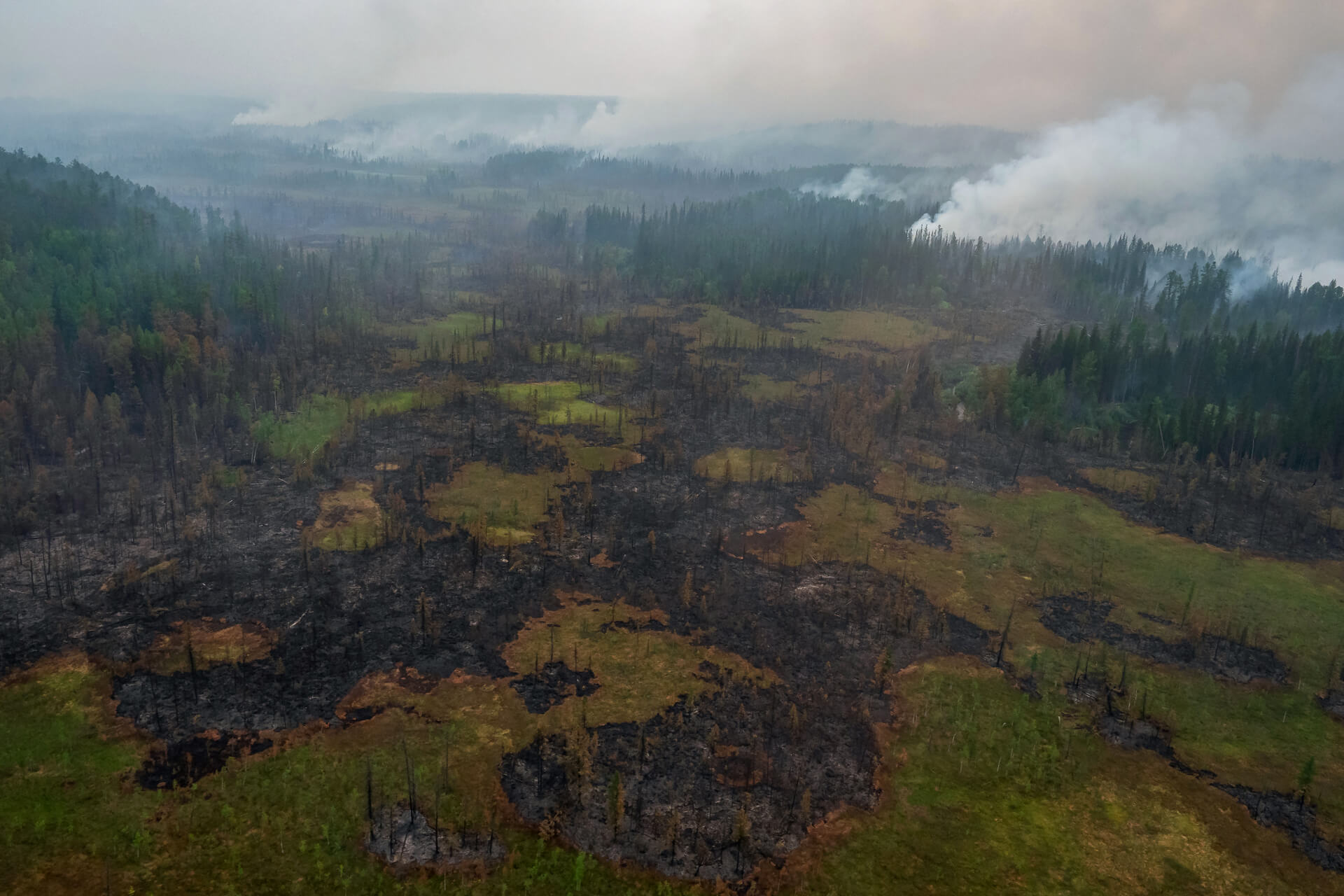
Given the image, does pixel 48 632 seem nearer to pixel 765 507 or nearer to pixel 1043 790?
pixel 765 507

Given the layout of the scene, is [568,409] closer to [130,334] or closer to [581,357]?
[581,357]

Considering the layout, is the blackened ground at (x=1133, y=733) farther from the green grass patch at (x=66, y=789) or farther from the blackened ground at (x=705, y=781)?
the green grass patch at (x=66, y=789)

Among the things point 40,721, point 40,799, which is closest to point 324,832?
point 40,799

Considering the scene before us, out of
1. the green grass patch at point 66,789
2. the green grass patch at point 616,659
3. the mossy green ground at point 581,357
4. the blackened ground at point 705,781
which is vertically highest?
the mossy green ground at point 581,357

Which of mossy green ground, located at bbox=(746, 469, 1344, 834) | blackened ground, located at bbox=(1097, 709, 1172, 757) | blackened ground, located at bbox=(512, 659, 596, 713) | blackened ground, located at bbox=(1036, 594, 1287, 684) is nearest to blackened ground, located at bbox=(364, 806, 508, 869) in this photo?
blackened ground, located at bbox=(512, 659, 596, 713)

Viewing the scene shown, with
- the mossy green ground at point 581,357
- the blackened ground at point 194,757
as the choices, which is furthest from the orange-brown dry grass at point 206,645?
the mossy green ground at point 581,357

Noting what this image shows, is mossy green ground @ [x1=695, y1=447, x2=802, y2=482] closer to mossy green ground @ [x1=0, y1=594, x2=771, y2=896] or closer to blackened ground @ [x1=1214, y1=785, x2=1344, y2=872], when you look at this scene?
mossy green ground @ [x1=0, y1=594, x2=771, y2=896]
